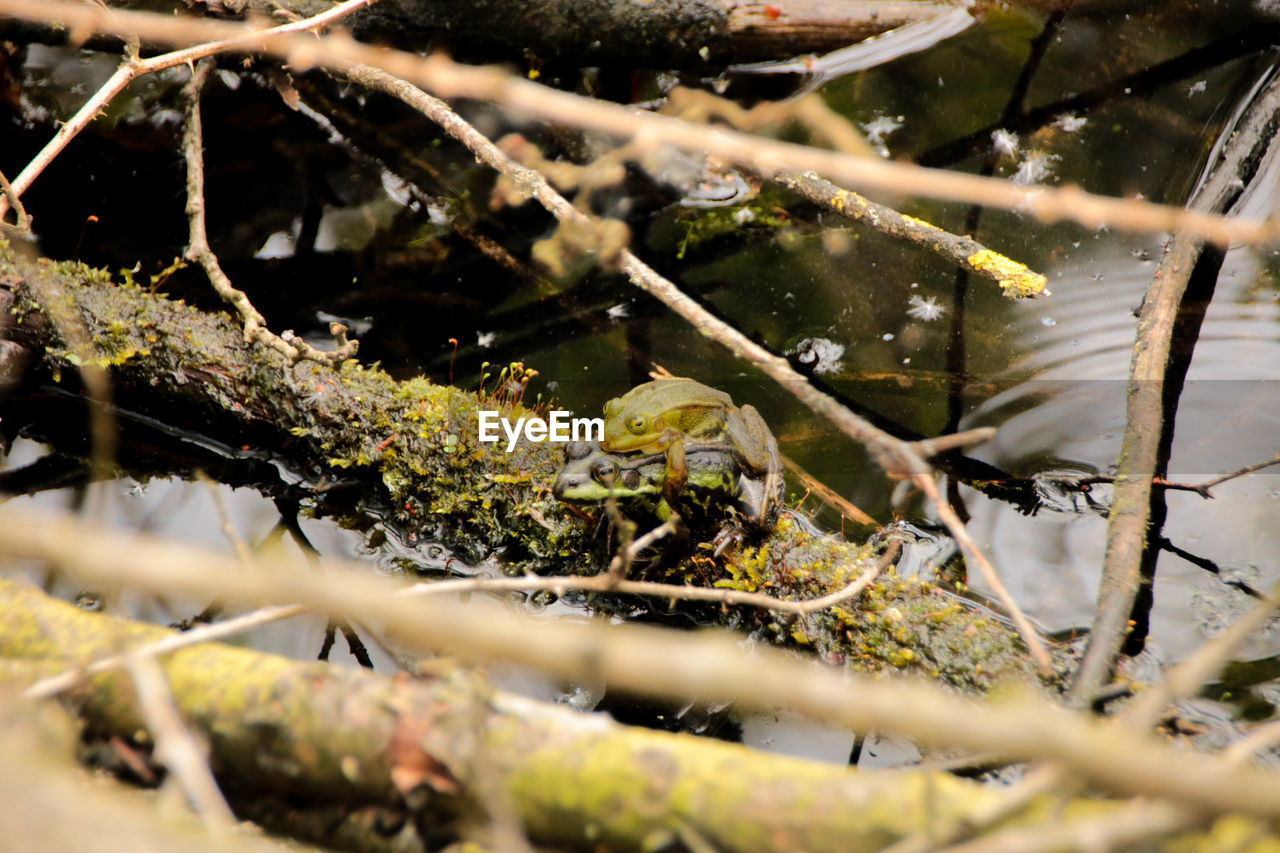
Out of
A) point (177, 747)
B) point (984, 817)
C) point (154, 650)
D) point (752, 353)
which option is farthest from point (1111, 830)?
point (154, 650)

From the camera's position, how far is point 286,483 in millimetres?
4113

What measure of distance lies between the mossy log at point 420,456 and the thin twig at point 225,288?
24 centimetres

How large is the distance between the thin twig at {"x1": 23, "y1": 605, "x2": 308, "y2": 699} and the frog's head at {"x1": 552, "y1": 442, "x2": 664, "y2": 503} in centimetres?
119

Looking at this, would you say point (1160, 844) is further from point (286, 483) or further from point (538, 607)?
point (286, 483)

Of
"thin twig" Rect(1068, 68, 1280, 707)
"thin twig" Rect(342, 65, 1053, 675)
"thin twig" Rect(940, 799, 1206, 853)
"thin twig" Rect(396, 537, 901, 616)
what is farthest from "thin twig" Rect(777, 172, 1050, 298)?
"thin twig" Rect(940, 799, 1206, 853)

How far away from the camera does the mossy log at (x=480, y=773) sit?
1843 mm

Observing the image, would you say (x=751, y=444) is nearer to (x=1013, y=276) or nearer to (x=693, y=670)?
(x=1013, y=276)

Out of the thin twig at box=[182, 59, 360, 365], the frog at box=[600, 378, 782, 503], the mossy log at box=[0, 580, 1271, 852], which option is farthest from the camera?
the thin twig at box=[182, 59, 360, 365]

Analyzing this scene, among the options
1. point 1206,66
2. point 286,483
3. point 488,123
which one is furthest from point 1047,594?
point 488,123

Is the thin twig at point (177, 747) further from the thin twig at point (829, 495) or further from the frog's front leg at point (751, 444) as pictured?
the thin twig at point (829, 495)

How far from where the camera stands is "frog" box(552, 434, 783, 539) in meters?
3.31

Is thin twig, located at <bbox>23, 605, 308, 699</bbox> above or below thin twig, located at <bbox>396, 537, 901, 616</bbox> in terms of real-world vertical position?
below

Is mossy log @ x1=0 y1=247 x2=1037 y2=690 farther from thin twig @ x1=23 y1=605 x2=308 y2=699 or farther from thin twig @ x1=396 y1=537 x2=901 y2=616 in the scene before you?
thin twig @ x1=23 y1=605 x2=308 y2=699

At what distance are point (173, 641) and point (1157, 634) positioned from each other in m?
3.54
